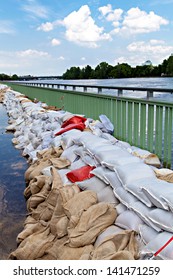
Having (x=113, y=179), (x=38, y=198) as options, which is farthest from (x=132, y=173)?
(x=38, y=198)

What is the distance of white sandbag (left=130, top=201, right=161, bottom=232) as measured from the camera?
2355 millimetres

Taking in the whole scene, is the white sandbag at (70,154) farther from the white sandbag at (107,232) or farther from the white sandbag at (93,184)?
the white sandbag at (107,232)

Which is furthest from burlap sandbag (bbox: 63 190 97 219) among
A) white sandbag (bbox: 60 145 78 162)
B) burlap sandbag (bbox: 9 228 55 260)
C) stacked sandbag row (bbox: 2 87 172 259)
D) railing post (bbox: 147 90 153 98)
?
railing post (bbox: 147 90 153 98)

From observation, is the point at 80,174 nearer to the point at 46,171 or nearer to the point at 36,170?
the point at 46,171

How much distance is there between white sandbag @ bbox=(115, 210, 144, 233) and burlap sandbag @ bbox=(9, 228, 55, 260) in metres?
0.69

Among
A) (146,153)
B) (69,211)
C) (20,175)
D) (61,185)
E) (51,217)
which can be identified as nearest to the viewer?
(69,211)

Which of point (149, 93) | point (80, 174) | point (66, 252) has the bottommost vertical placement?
point (66, 252)

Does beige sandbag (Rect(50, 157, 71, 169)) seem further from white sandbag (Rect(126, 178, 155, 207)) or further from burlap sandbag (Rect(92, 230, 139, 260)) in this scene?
burlap sandbag (Rect(92, 230, 139, 260))

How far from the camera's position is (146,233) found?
2355 millimetres

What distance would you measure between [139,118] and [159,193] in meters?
2.34

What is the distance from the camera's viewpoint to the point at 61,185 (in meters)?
3.69
